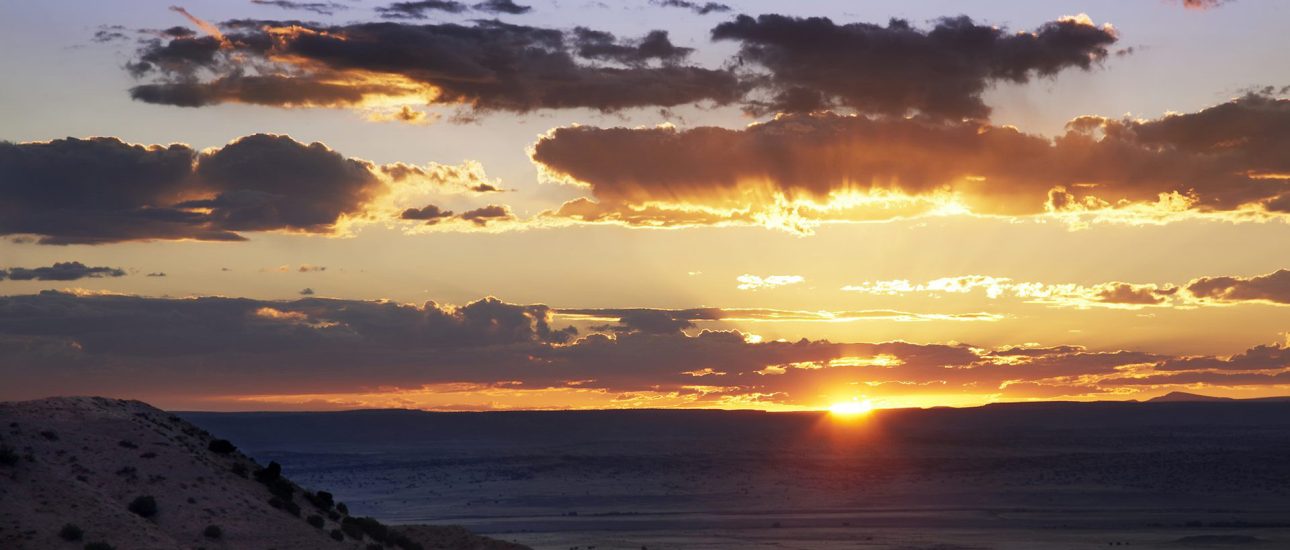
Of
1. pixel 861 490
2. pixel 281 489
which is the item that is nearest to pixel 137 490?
pixel 281 489

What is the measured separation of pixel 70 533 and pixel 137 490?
15.5ft

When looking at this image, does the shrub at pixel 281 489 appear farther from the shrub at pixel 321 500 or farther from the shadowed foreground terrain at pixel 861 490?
the shadowed foreground terrain at pixel 861 490

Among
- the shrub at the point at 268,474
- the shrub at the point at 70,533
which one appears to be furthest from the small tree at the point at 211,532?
the shrub at the point at 268,474

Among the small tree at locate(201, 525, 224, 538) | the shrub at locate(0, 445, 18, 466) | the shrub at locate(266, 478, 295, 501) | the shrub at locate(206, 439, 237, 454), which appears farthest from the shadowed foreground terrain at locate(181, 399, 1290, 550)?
the shrub at locate(0, 445, 18, 466)

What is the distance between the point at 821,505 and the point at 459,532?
174ft

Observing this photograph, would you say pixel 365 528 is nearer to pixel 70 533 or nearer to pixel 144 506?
pixel 144 506

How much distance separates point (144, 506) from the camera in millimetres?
36094

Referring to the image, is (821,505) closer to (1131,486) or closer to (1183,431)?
(1131,486)

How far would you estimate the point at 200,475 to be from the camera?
129ft

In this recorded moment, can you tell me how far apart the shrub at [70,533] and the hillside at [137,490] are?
0.08 feet

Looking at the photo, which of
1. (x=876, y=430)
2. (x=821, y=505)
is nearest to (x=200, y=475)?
(x=821, y=505)

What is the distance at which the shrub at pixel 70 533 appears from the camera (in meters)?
32.3

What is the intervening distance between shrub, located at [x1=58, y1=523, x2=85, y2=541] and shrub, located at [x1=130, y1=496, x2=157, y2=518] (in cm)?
325

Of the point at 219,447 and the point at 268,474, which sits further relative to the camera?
the point at 219,447
